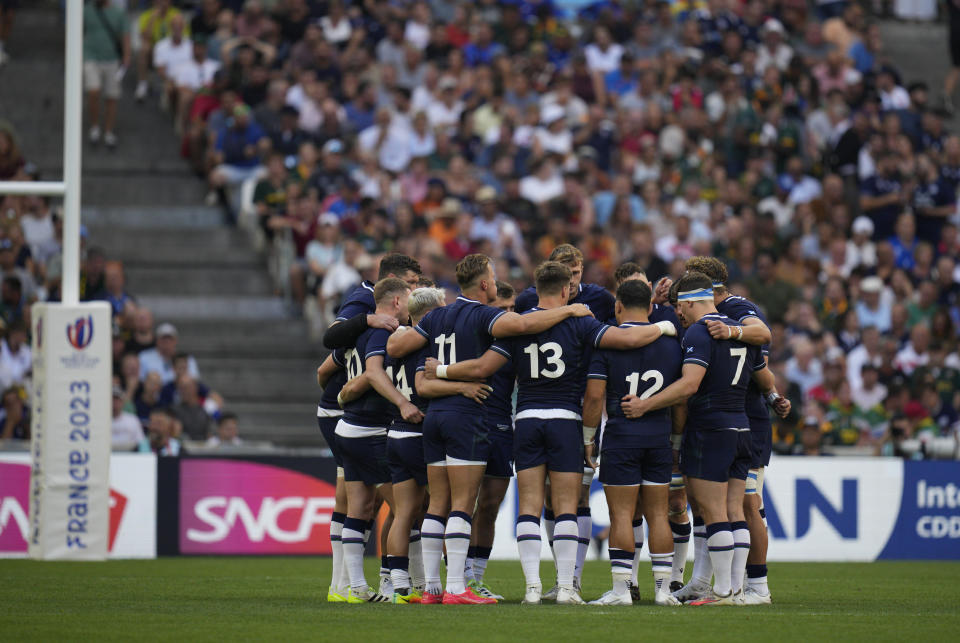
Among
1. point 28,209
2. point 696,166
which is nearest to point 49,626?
point 28,209

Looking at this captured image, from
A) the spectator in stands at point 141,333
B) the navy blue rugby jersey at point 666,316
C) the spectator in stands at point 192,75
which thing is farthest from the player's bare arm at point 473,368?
the spectator in stands at point 192,75

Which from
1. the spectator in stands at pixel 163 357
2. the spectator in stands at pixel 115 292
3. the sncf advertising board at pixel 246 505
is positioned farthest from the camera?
the spectator in stands at pixel 115 292

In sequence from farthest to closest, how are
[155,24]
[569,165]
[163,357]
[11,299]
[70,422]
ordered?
[155,24]
[569,165]
[163,357]
[11,299]
[70,422]

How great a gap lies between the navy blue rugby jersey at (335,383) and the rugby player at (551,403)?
1.09 metres

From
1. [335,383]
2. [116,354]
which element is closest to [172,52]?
[116,354]

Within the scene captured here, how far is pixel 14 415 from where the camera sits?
17.9 m

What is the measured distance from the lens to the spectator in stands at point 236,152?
894 inches

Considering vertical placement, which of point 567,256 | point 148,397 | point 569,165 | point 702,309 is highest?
point 569,165

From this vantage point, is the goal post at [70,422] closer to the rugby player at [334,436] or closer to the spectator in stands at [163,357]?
the rugby player at [334,436]

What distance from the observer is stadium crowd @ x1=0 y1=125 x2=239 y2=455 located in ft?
59.3

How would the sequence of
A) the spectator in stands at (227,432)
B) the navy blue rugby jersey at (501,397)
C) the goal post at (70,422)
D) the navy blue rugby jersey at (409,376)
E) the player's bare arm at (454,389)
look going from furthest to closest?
the spectator in stands at (227,432) → the goal post at (70,422) → the navy blue rugby jersey at (409,376) → the navy blue rugby jersey at (501,397) → the player's bare arm at (454,389)

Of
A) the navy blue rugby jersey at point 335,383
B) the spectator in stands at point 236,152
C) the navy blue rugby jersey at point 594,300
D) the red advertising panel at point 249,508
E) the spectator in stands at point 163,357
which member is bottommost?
the red advertising panel at point 249,508

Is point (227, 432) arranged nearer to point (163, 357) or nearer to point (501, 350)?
point (163, 357)

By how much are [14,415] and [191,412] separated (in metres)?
2.09
